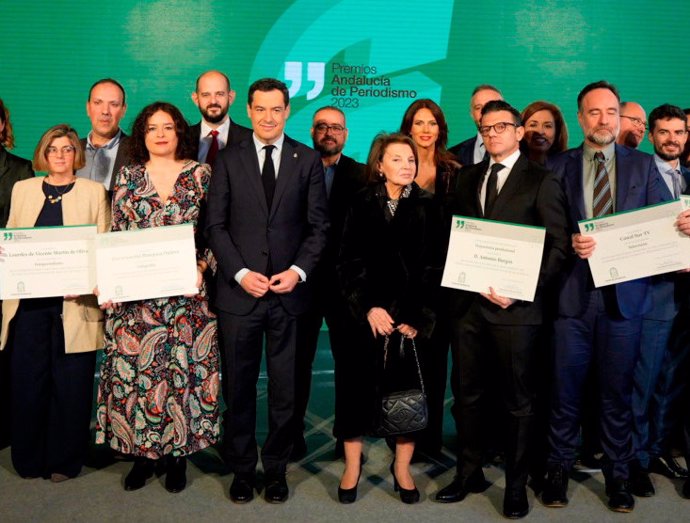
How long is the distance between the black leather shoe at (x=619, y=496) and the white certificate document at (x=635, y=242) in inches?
37.3

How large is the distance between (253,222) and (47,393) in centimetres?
135

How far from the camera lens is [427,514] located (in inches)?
129

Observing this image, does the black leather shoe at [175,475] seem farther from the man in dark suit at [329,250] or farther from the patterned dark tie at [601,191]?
the patterned dark tie at [601,191]

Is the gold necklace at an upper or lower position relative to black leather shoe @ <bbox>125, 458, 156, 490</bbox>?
upper

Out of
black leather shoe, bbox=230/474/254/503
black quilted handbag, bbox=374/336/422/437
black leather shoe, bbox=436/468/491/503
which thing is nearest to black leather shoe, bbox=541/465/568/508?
black leather shoe, bbox=436/468/491/503

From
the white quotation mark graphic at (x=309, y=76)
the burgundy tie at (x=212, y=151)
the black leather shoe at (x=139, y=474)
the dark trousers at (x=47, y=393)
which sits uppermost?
the white quotation mark graphic at (x=309, y=76)

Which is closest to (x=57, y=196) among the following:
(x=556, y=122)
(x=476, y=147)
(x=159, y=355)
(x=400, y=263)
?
(x=159, y=355)

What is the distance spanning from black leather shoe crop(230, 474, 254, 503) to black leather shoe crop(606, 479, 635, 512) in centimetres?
164

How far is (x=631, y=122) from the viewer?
4.44 m

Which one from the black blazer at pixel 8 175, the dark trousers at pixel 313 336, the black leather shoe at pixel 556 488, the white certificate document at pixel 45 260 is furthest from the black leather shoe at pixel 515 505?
the black blazer at pixel 8 175

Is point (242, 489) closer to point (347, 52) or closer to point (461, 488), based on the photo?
point (461, 488)

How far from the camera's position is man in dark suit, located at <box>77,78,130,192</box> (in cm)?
404

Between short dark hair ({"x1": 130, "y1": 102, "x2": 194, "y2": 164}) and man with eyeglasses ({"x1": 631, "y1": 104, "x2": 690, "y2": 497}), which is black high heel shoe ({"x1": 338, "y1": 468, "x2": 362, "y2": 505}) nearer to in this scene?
man with eyeglasses ({"x1": 631, "y1": 104, "x2": 690, "y2": 497})

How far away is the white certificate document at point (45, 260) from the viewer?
3.34 m
